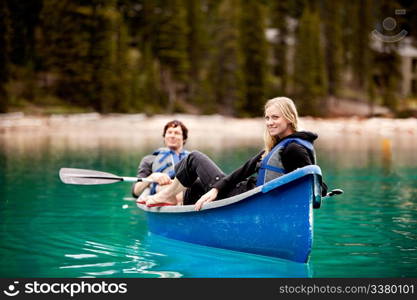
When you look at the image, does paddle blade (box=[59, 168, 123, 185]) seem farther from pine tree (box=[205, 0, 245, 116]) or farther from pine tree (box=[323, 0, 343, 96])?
pine tree (box=[323, 0, 343, 96])

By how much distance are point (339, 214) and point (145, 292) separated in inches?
203

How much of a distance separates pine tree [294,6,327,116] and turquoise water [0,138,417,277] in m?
35.5

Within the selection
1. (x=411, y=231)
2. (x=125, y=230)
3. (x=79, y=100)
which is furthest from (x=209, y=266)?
(x=79, y=100)

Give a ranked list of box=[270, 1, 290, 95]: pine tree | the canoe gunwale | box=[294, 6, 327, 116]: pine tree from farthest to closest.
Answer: box=[270, 1, 290, 95]: pine tree
box=[294, 6, 327, 116]: pine tree
the canoe gunwale

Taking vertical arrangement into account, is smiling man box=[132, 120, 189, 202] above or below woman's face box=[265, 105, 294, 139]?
Answer: below

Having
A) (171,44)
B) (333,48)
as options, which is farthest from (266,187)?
(333,48)

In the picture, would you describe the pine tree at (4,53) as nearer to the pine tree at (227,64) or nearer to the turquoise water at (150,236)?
the pine tree at (227,64)

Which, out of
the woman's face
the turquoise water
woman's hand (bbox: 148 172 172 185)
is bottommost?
the turquoise water

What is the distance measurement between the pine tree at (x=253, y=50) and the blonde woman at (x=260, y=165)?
1706 inches

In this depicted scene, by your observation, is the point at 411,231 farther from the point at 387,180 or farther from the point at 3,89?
the point at 3,89

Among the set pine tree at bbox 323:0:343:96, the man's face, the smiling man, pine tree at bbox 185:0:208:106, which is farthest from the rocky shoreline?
the man's face

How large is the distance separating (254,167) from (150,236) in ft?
7.76

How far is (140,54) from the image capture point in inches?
2115

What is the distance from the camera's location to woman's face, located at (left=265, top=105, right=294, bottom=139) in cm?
638
